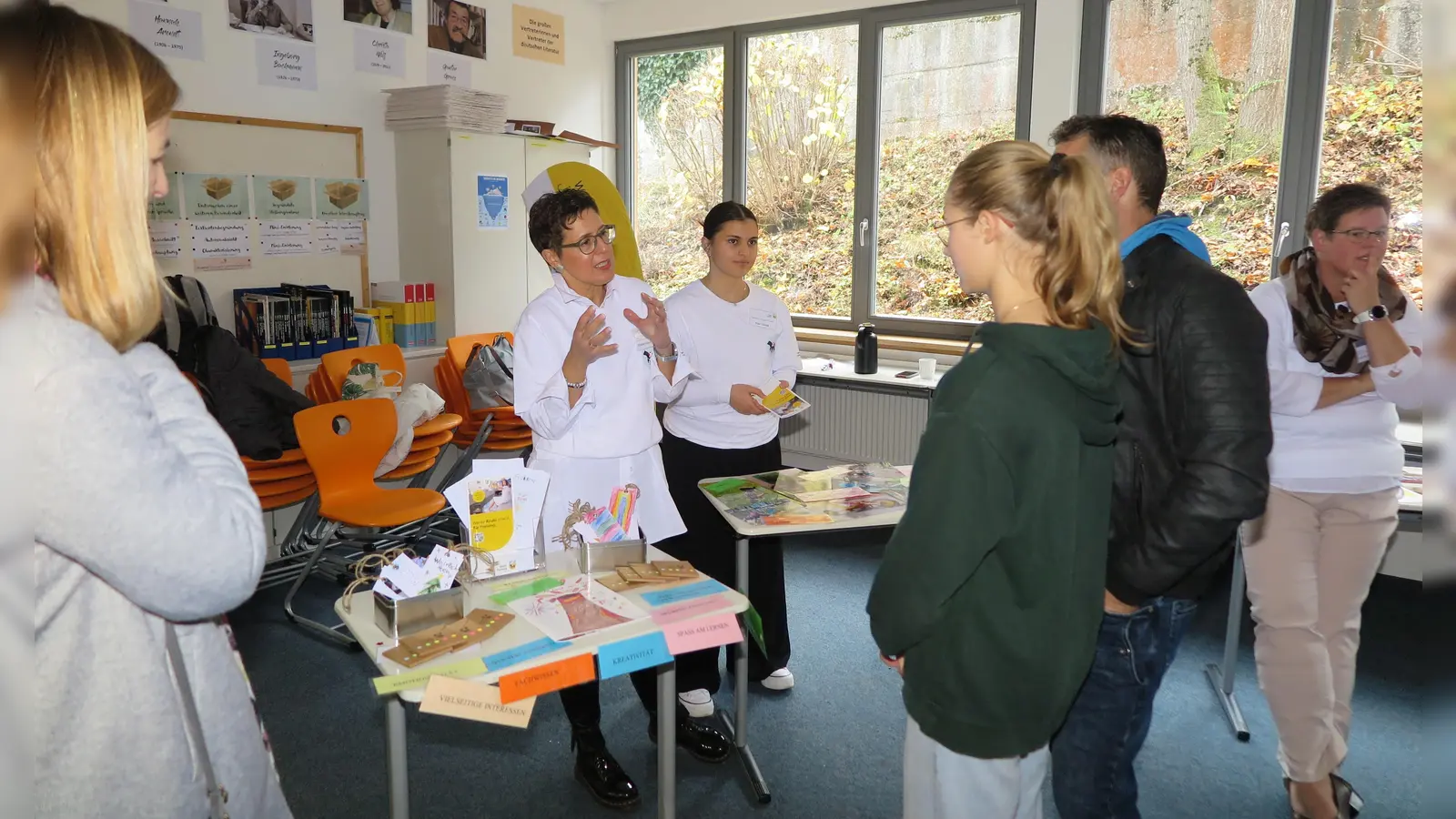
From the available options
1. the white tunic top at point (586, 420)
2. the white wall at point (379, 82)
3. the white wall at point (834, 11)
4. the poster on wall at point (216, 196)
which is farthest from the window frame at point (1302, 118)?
the poster on wall at point (216, 196)

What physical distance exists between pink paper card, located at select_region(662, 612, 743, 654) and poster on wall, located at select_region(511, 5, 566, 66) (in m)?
4.79

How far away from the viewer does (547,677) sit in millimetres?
1610

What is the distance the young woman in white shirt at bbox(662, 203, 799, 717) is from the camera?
302 centimetres

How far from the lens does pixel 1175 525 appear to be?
1600mm

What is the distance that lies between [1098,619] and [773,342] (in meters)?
1.90

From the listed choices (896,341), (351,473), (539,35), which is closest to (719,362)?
(351,473)

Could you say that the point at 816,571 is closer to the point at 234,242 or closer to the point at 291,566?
the point at 291,566

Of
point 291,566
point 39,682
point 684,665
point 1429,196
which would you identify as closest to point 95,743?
point 39,682

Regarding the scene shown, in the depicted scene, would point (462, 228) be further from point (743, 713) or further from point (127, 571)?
point (127, 571)

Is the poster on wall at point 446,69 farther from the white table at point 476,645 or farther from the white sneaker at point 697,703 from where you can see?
the white table at point 476,645

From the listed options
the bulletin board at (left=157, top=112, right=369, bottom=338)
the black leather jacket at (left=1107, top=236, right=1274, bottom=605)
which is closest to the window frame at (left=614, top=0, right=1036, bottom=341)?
the bulletin board at (left=157, top=112, right=369, bottom=338)

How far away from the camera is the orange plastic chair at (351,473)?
3.59 meters

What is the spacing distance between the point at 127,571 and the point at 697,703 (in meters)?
2.26

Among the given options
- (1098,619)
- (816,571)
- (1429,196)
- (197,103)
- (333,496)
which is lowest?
(816,571)
